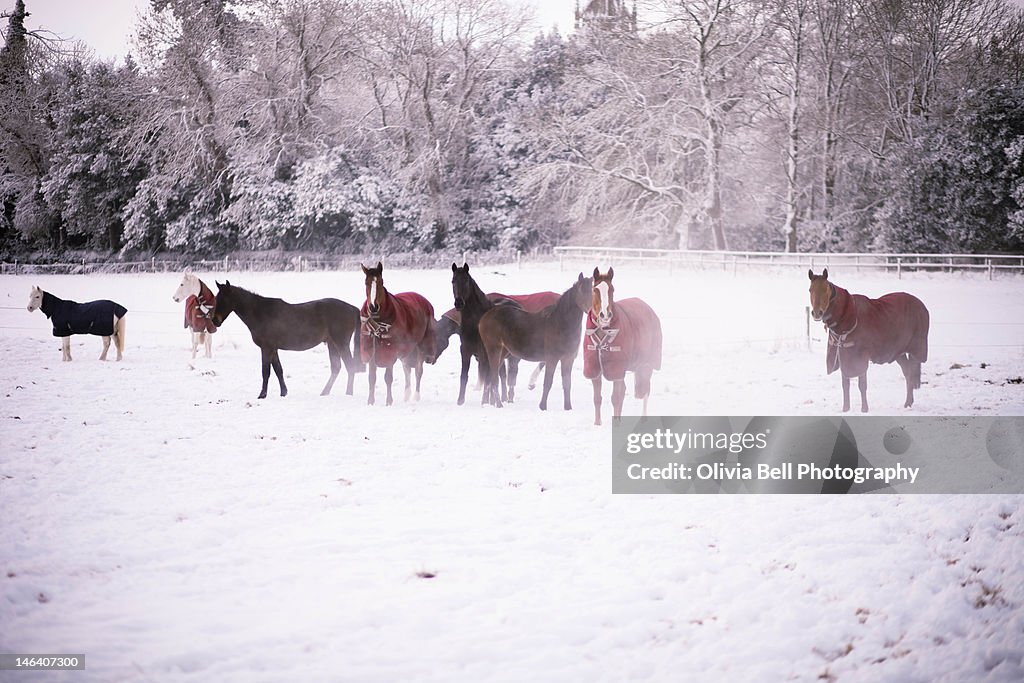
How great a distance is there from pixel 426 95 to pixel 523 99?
2.73 m

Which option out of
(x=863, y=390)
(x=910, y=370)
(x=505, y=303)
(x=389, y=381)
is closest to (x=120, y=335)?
(x=389, y=381)

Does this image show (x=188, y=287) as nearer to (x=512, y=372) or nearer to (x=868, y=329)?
(x=512, y=372)

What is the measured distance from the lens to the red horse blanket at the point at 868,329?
19.4 feet

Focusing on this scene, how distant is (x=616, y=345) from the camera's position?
5.76 metres

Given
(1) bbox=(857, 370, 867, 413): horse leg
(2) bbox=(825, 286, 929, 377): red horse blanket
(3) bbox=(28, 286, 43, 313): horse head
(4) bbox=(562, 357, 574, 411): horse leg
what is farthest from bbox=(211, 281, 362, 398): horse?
(1) bbox=(857, 370, 867, 413): horse leg

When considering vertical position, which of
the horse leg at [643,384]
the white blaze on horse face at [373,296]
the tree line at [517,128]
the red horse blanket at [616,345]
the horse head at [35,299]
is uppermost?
the tree line at [517,128]

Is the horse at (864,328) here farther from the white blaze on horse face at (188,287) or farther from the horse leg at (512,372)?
the white blaze on horse face at (188,287)

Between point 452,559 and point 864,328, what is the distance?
158 inches

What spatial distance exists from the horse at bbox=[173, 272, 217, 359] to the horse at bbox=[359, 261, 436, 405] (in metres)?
2.52

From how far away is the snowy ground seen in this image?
258 cm

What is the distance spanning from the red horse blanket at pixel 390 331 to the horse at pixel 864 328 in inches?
133

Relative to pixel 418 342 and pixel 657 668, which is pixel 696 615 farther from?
pixel 418 342

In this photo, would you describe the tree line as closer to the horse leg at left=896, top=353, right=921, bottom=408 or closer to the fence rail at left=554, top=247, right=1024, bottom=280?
the fence rail at left=554, top=247, right=1024, bottom=280

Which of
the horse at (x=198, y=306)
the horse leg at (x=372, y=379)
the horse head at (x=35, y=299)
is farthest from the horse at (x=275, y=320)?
the horse head at (x=35, y=299)
